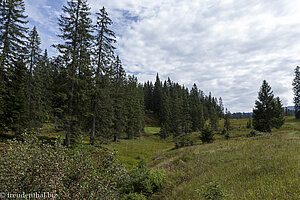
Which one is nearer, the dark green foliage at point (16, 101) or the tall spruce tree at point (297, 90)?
the dark green foliage at point (16, 101)

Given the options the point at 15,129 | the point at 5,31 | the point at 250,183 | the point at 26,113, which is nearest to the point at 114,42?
the point at 5,31

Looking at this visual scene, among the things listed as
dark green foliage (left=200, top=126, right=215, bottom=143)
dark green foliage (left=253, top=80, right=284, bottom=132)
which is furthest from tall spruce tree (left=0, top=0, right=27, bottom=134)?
dark green foliage (left=253, top=80, right=284, bottom=132)

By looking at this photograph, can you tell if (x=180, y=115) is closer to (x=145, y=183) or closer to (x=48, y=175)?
(x=145, y=183)

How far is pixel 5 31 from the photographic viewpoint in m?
17.7

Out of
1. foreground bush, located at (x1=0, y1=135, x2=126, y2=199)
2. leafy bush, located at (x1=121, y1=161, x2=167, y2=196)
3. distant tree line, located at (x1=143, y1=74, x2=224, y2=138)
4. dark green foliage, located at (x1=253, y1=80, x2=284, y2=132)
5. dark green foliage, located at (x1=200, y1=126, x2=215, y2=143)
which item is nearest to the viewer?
foreground bush, located at (x1=0, y1=135, x2=126, y2=199)

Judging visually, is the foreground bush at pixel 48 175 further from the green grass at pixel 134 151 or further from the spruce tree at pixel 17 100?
the spruce tree at pixel 17 100

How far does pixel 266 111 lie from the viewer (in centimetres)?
3522

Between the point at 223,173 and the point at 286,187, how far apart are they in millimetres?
3074

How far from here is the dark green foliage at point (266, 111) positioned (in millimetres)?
34250

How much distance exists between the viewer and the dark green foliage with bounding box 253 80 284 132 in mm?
34250

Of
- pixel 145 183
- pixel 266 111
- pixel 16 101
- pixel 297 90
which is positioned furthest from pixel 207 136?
pixel 297 90

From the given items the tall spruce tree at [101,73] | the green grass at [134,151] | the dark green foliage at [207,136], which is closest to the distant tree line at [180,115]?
the dark green foliage at [207,136]

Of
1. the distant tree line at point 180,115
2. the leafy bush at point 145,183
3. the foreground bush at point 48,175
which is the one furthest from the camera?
the distant tree line at point 180,115

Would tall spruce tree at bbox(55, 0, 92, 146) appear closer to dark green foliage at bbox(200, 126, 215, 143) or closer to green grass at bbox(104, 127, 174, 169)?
green grass at bbox(104, 127, 174, 169)
